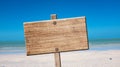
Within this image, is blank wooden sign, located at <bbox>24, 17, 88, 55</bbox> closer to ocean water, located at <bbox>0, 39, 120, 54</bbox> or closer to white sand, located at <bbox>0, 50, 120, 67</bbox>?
white sand, located at <bbox>0, 50, 120, 67</bbox>

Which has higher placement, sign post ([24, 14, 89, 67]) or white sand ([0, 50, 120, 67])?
sign post ([24, 14, 89, 67])

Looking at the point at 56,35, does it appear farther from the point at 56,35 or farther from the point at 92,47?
the point at 92,47

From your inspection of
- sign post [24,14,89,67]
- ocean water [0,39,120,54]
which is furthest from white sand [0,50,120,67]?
ocean water [0,39,120,54]

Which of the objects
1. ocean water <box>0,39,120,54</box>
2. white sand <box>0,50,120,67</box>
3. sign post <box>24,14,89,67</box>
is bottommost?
ocean water <box>0,39,120,54</box>

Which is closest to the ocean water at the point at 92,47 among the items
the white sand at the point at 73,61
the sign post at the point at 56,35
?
the white sand at the point at 73,61

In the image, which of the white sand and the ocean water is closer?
the white sand

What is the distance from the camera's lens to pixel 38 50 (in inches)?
129

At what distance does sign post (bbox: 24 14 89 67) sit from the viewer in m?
3.20

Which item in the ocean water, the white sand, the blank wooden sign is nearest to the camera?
the blank wooden sign

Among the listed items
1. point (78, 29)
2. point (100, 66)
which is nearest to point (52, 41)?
point (78, 29)

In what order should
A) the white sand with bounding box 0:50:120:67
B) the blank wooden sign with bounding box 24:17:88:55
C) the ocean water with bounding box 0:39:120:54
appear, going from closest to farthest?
the blank wooden sign with bounding box 24:17:88:55, the white sand with bounding box 0:50:120:67, the ocean water with bounding box 0:39:120:54

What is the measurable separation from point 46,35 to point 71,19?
0.32 metres

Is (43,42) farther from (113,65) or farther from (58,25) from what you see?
(113,65)

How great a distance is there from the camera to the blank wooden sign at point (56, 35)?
3195 mm
